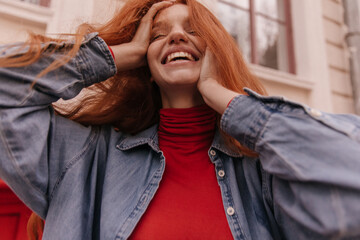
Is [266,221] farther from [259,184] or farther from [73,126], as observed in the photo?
[73,126]

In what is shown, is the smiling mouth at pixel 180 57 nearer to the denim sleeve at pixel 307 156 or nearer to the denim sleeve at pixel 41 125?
the denim sleeve at pixel 41 125

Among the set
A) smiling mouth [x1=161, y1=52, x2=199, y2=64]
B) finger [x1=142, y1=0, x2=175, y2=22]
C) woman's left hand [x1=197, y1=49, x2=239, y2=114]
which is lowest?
woman's left hand [x1=197, y1=49, x2=239, y2=114]

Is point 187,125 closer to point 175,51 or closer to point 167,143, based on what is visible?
point 167,143

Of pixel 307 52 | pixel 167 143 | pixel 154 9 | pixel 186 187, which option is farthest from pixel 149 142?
pixel 307 52

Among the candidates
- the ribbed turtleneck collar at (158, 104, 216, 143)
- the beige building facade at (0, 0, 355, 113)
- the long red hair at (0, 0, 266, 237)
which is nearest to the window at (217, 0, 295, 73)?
the beige building facade at (0, 0, 355, 113)

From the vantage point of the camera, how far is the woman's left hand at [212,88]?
0.87 metres

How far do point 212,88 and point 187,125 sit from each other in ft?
0.71

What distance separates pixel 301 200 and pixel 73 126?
739 millimetres

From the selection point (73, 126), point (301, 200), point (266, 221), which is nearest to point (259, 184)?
point (266, 221)

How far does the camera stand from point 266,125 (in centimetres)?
72

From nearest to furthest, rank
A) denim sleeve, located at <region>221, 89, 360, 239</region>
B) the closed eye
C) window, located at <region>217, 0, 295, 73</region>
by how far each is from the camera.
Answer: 1. denim sleeve, located at <region>221, 89, 360, 239</region>
2. the closed eye
3. window, located at <region>217, 0, 295, 73</region>

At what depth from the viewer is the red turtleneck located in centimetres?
84

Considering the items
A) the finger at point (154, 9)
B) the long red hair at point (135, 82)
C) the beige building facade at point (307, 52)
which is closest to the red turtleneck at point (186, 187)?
the long red hair at point (135, 82)

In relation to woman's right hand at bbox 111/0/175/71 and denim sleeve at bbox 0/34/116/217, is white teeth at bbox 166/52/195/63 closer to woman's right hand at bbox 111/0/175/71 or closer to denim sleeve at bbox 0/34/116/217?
woman's right hand at bbox 111/0/175/71
